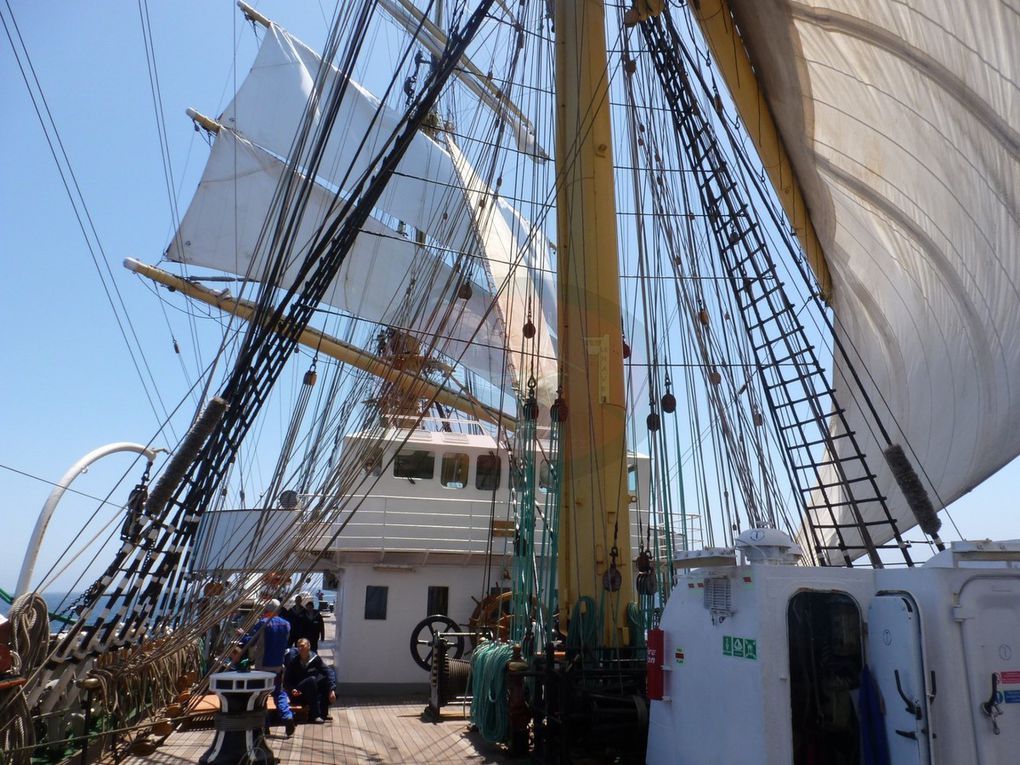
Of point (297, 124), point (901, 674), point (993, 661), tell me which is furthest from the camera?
point (297, 124)

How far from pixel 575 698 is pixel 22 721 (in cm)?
394

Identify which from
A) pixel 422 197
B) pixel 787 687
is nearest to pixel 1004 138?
pixel 787 687

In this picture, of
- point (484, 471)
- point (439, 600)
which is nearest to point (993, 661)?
point (439, 600)

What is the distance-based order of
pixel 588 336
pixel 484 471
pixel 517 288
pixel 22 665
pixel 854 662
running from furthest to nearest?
pixel 517 288 → pixel 484 471 → pixel 588 336 → pixel 22 665 → pixel 854 662

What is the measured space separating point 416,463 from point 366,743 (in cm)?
769

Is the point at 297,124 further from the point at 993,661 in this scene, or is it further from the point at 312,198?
the point at 993,661

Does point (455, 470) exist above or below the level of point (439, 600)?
above

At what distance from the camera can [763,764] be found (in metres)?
4.53

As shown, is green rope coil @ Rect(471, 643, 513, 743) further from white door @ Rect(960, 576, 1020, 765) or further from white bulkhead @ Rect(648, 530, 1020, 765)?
white door @ Rect(960, 576, 1020, 765)

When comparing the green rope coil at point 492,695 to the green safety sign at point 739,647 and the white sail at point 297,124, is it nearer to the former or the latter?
the green safety sign at point 739,647

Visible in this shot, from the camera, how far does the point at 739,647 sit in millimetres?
4848

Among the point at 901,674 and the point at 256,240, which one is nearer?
the point at 901,674

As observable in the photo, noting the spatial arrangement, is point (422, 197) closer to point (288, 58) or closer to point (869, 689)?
point (288, 58)

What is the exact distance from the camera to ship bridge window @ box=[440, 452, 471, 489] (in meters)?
15.6
